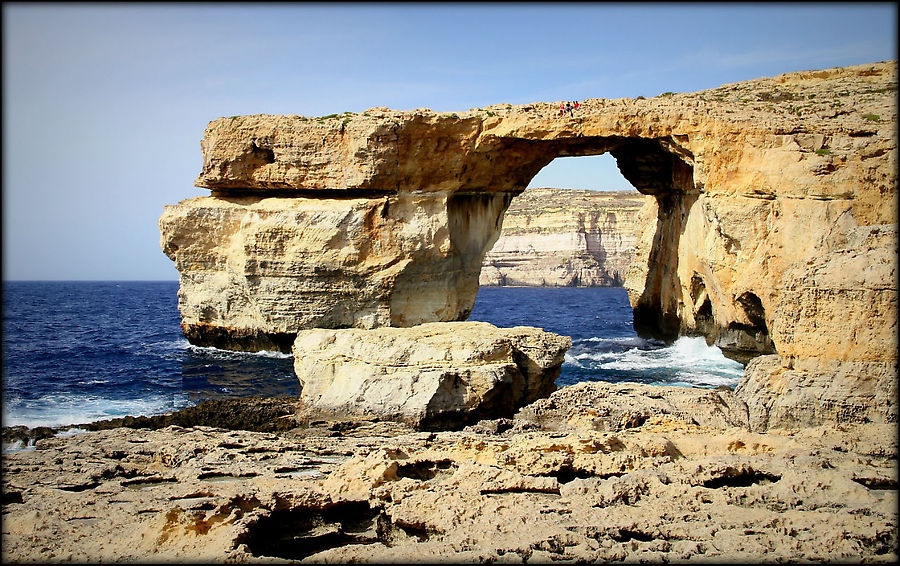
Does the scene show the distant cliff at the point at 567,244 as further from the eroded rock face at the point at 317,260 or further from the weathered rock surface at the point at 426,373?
the weathered rock surface at the point at 426,373

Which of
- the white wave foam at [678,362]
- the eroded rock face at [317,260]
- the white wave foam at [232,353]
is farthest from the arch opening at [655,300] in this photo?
the white wave foam at [232,353]

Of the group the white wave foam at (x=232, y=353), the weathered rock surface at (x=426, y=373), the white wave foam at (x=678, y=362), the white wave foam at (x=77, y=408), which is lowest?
the white wave foam at (x=77, y=408)

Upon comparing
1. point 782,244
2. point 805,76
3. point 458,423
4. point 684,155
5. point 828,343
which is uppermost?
point 805,76

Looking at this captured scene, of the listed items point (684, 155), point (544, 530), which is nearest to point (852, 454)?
point (544, 530)

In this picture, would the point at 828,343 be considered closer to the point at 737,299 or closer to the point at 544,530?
the point at 544,530

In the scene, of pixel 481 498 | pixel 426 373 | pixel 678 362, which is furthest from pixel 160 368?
pixel 481 498

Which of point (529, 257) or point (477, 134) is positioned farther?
point (529, 257)
